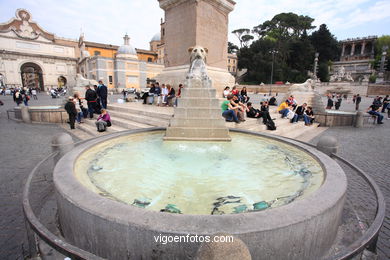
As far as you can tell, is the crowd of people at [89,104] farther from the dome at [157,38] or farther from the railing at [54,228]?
the dome at [157,38]

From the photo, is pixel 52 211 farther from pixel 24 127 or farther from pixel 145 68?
pixel 145 68

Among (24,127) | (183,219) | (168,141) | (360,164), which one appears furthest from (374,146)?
(24,127)

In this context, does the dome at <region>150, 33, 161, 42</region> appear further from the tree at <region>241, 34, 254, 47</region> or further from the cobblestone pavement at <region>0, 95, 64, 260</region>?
the cobblestone pavement at <region>0, 95, 64, 260</region>

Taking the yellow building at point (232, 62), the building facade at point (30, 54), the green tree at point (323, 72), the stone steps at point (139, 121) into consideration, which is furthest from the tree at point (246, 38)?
the stone steps at point (139, 121)

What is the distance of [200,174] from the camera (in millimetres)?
3275

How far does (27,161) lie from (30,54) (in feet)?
Result: 210

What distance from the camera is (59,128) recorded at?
9.80m

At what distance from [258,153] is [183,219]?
9.70 feet

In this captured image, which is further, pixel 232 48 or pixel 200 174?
pixel 232 48

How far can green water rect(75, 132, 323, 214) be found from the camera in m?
2.49

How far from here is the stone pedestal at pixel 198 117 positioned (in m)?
5.20

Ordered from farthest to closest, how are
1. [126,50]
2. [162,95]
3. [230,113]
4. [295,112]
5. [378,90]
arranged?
[126,50] → [378,90] → [295,112] → [162,95] → [230,113]

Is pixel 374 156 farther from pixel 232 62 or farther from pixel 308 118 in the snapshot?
pixel 232 62

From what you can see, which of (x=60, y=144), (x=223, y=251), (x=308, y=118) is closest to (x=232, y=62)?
(x=308, y=118)
